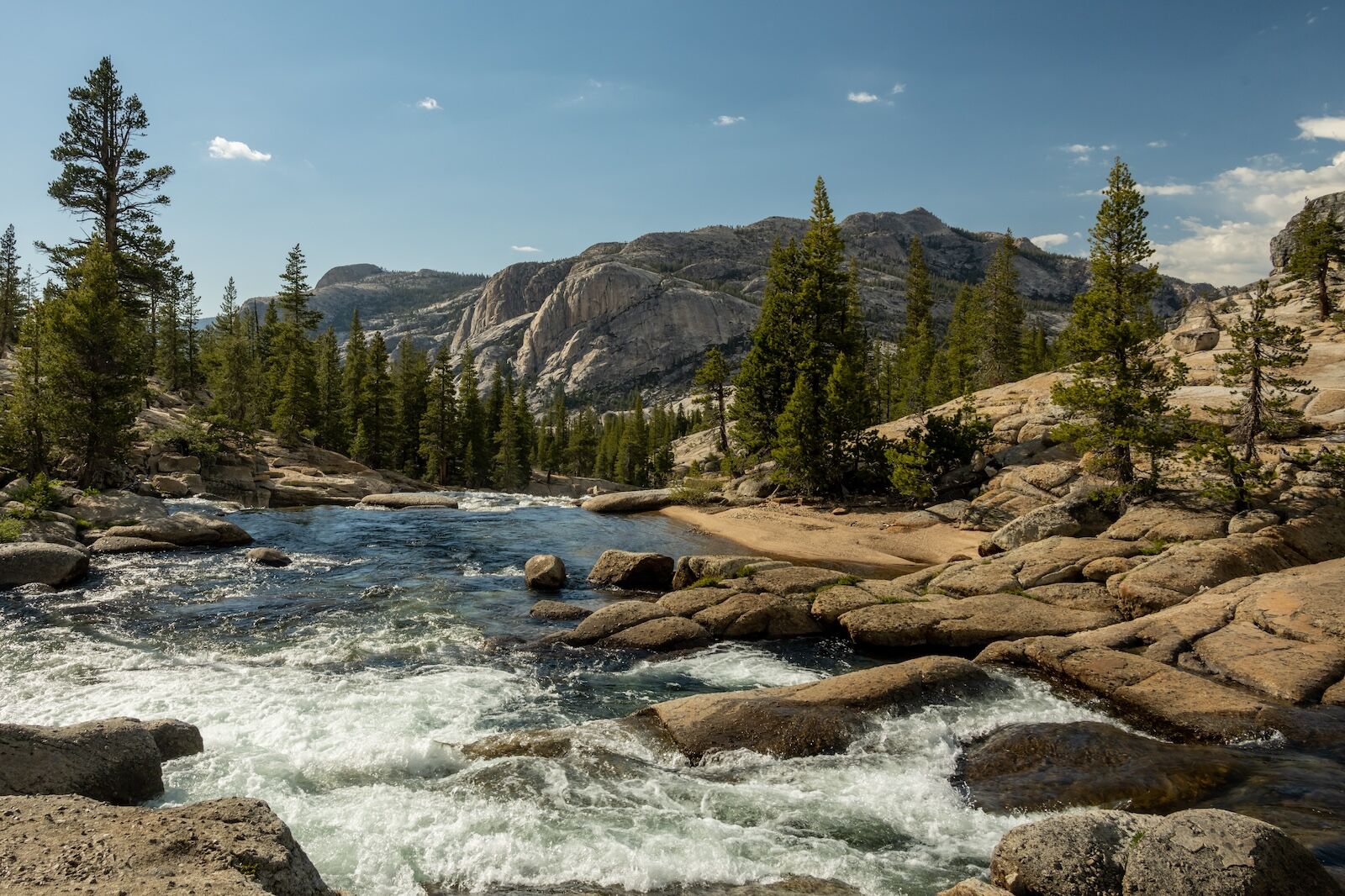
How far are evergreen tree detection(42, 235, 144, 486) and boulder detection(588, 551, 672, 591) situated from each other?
2491cm

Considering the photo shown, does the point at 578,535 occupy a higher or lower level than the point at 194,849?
lower

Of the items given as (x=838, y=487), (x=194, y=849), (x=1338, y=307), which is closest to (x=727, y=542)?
(x=838, y=487)

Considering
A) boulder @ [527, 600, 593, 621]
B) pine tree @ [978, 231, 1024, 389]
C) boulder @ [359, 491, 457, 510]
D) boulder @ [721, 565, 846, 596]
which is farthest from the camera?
pine tree @ [978, 231, 1024, 389]

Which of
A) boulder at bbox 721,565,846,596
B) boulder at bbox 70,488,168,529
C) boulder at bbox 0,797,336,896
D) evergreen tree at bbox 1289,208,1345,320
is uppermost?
evergreen tree at bbox 1289,208,1345,320

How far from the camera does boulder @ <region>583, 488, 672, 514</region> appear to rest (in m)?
47.1

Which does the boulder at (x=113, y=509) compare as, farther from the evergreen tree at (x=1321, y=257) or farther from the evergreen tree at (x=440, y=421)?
the evergreen tree at (x=1321, y=257)

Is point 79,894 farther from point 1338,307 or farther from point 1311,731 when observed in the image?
point 1338,307

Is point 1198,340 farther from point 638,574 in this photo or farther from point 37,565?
point 37,565

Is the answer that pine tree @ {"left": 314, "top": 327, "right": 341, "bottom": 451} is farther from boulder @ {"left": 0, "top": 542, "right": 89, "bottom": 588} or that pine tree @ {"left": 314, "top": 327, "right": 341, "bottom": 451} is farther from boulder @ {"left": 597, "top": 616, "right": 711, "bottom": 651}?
boulder @ {"left": 597, "top": 616, "right": 711, "bottom": 651}

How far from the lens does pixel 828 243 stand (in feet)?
162

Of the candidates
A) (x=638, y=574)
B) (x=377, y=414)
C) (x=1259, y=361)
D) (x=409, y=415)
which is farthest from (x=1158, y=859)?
(x=409, y=415)

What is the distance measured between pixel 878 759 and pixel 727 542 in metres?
23.4

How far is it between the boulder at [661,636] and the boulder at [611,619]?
0.62ft

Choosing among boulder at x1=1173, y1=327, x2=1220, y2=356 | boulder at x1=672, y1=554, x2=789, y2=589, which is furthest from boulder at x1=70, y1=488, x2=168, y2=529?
boulder at x1=1173, y1=327, x2=1220, y2=356
